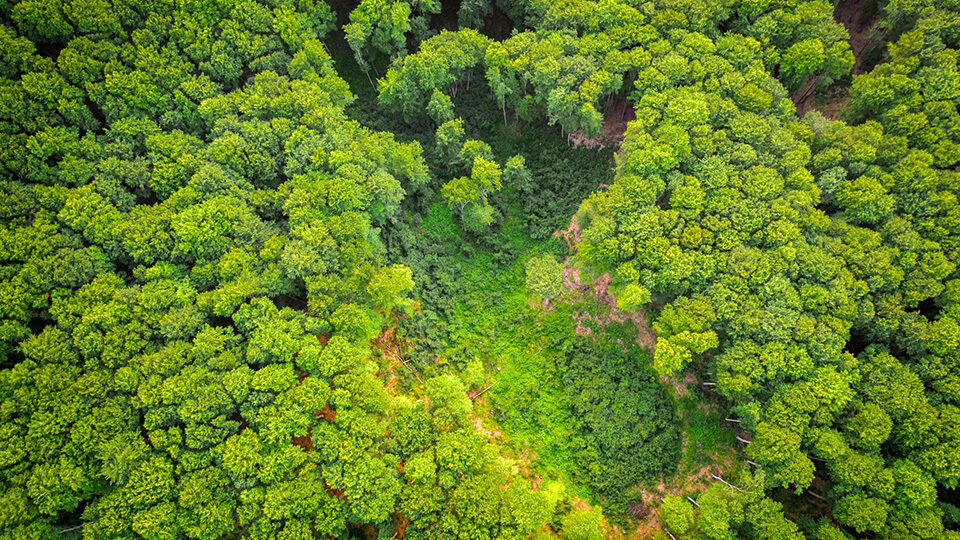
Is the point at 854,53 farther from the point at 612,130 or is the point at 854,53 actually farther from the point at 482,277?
the point at 482,277

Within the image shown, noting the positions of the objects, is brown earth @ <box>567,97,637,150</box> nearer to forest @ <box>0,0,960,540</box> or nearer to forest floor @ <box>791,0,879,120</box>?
forest @ <box>0,0,960,540</box>

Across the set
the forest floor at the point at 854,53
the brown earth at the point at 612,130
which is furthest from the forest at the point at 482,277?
the brown earth at the point at 612,130

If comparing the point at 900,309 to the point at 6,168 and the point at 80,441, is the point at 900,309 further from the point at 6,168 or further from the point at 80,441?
the point at 6,168

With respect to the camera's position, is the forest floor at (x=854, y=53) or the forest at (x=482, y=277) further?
the forest floor at (x=854, y=53)

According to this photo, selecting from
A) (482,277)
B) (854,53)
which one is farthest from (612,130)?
(854,53)

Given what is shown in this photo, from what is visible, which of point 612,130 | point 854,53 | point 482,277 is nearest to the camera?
point 482,277

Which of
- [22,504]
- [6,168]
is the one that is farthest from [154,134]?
[22,504]

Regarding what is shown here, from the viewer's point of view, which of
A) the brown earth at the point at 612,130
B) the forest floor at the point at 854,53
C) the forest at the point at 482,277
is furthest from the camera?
the brown earth at the point at 612,130

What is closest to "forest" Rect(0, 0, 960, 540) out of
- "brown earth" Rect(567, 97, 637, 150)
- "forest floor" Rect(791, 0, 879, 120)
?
"forest floor" Rect(791, 0, 879, 120)

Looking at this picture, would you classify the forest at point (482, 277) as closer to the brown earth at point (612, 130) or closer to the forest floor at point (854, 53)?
the forest floor at point (854, 53)
